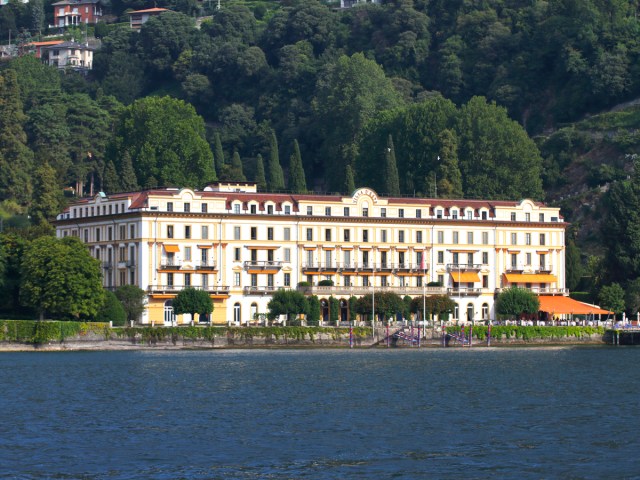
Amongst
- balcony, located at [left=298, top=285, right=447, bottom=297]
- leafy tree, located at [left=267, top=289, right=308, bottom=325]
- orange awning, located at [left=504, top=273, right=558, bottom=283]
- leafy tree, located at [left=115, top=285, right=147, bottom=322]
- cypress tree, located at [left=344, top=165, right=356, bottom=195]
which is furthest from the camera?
cypress tree, located at [left=344, top=165, right=356, bottom=195]

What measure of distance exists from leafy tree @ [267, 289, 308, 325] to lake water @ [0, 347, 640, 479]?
2208 centimetres

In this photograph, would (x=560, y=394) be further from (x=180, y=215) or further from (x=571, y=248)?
(x=571, y=248)

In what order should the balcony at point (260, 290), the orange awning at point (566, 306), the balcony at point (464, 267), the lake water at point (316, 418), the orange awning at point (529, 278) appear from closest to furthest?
the lake water at point (316, 418), the balcony at point (260, 290), the orange awning at point (566, 306), the balcony at point (464, 267), the orange awning at point (529, 278)

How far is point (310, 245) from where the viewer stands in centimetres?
15650

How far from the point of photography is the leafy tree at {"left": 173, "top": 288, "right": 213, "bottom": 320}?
145 m

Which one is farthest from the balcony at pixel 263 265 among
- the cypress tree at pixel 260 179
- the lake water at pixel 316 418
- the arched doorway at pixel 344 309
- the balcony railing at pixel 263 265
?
the cypress tree at pixel 260 179

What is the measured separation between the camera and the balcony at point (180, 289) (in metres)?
149

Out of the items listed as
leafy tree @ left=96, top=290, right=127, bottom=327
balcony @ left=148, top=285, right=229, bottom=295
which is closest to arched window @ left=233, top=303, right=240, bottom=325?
balcony @ left=148, top=285, right=229, bottom=295

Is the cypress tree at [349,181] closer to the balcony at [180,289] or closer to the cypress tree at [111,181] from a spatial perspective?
the cypress tree at [111,181]

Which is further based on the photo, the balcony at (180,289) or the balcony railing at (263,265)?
the balcony railing at (263,265)

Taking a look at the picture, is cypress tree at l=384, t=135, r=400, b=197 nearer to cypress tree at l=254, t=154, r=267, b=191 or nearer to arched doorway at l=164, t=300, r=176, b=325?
cypress tree at l=254, t=154, r=267, b=191

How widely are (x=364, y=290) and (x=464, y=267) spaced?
11665mm

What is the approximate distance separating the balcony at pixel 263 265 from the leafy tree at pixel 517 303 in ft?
67.1

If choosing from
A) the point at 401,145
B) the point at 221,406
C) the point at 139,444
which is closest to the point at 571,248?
the point at 401,145
